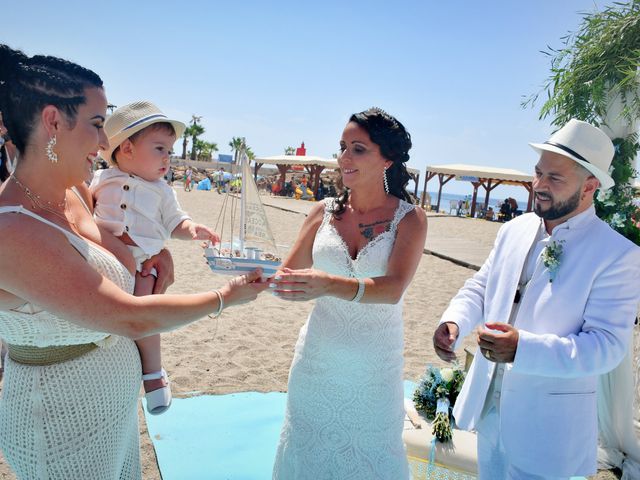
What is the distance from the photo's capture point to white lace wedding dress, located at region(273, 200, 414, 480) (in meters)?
2.62

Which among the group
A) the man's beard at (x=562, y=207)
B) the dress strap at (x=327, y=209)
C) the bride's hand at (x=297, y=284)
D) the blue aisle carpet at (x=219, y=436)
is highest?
the man's beard at (x=562, y=207)

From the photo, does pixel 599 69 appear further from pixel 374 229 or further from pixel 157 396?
pixel 157 396

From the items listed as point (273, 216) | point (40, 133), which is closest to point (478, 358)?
point (40, 133)

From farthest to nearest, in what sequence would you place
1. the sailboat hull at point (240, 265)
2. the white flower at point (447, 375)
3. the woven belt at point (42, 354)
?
1. the white flower at point (447, 375)
2. the sailboat hull at point (240, 265)
3. the woven belt at point (42, 354)

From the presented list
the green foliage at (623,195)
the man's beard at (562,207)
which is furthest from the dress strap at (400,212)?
the green foliage at (623,195)

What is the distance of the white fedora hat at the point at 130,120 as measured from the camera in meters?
2.42

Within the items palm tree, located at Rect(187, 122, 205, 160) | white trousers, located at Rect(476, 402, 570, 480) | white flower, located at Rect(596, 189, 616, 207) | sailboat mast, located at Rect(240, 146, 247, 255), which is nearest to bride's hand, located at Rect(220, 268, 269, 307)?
sailboat mast, located at Rect(240, 146, 247, 255)

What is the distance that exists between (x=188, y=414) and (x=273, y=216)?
55.1ft

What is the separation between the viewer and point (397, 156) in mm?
2873

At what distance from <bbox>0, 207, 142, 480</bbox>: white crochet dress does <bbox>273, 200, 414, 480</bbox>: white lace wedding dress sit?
1.11 metres

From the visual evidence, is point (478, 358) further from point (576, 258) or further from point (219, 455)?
point (219, 455)

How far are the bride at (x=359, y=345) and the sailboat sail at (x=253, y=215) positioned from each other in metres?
0.58

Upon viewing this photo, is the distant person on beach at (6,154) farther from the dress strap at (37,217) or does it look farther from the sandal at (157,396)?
the sandal at (157,396)

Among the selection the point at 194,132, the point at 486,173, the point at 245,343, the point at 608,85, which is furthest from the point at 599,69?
the point at 194,132
